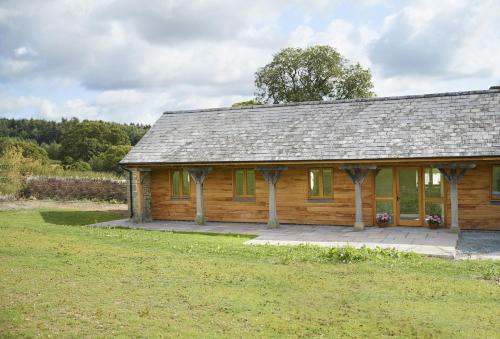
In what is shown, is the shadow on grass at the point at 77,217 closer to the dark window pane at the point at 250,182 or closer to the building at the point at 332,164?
the building at the point at 332,164

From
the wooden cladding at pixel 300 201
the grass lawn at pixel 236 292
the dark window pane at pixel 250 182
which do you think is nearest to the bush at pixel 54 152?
the wooden cladding at pixel 300 201

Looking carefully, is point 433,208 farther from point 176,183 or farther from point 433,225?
point 176,183

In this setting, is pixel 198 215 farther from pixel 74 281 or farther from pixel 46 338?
pixel 46 338

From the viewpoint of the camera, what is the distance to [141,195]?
1941 centimetres

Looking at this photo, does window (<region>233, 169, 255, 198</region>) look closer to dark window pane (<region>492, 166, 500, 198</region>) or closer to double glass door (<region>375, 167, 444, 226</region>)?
double glass door (<region>375, 167, 444, 226</region>)

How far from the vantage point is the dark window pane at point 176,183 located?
1989 cm

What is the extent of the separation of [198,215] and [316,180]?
459 cm

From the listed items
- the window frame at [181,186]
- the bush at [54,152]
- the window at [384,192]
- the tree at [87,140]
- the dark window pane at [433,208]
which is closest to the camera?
the dark window pane at [433,208]

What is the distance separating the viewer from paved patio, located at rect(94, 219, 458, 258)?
13.1 m

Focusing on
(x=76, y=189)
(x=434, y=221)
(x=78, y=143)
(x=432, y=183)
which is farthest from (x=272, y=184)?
(x=78, y=143)

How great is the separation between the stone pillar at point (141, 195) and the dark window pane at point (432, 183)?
407 inches

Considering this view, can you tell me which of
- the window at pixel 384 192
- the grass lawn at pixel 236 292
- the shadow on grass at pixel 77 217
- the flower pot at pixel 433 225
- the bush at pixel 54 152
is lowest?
the grass lawn at pixel 236 292

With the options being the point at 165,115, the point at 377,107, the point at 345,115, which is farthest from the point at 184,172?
the point at 377,107

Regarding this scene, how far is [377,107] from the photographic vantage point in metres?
18.2
